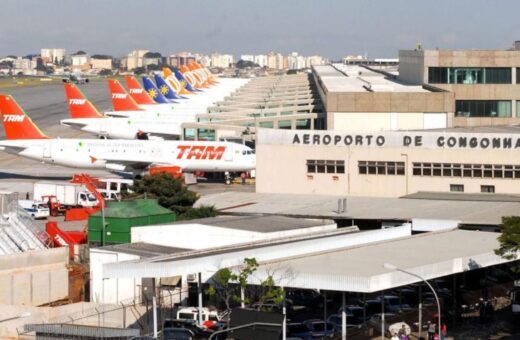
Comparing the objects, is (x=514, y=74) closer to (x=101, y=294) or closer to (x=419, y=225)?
→ (x=419, y=225)

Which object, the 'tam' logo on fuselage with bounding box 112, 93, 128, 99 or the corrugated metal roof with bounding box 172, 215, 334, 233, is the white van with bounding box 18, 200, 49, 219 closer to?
the corrugated metal roof with bounding box 172, 215, 334, 233

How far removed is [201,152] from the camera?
98.3 metres

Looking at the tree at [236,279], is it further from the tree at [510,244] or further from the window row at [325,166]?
the window row at [325,166]

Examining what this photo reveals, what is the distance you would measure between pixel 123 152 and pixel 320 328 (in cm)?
5727

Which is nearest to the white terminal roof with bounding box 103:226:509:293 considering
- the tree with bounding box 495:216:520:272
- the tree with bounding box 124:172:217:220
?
the tree with bounding box 495:216:520:272

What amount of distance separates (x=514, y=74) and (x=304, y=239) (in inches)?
2298

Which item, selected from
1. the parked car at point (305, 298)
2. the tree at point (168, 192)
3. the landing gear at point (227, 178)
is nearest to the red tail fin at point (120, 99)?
the landing gear at point (227, 178)

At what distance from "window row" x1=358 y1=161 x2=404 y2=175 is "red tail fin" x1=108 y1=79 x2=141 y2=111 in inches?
3034

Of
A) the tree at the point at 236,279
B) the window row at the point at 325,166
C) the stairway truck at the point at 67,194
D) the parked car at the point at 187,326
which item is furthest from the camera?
the stairway truck at the point at 67,194

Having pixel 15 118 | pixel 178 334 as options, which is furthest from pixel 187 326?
pixel 15 118

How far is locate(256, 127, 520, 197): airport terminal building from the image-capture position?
241 feet

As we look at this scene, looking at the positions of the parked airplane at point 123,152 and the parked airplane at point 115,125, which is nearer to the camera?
the parked airplane at point 123,152

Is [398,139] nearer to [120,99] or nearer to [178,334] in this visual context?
[178,334]

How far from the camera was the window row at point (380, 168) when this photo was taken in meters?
75.1
